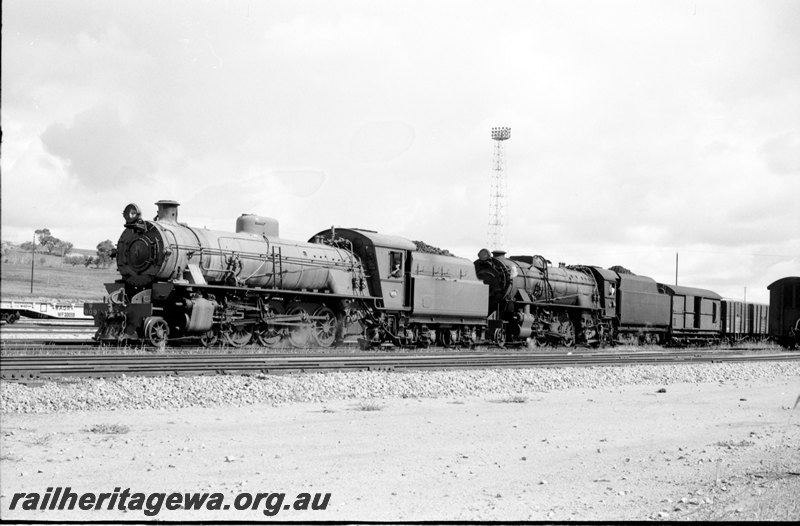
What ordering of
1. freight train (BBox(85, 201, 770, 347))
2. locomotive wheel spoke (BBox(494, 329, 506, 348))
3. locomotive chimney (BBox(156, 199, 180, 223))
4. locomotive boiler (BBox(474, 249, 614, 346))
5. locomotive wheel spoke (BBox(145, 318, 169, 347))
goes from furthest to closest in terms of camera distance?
locomotive boiler (BBox(474, 249, 614, 346))
locomotive wheel spoke (BBox(494, 329, 506, 348))
locomotive chimney (BBox(156, 199, 180, 223))
freight train (BBox(85, 201, 770, 347))
locomotive wheel spoke (BBox(145, 318, 169, 347))

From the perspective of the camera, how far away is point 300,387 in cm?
1410

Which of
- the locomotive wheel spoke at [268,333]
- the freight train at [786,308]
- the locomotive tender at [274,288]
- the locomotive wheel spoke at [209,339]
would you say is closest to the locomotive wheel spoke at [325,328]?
the locomotive tender at [274,288]

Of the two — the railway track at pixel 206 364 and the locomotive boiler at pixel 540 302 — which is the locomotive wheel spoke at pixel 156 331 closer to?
the railway track at pixel 206 364

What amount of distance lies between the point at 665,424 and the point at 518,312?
19.4 meters

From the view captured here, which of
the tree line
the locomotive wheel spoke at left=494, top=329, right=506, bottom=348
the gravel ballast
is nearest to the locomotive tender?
the locomotive wheel spoke at left=494, top=329, right=506, bottom=348

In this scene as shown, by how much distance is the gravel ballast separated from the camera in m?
11.7

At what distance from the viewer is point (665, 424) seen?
1210 cm

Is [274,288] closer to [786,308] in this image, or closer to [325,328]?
[325,328]

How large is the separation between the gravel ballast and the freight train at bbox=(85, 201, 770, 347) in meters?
7.10

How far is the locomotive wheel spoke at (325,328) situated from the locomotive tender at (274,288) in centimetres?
4

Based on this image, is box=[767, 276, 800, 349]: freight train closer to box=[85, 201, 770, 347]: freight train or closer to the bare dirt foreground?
box=[85, 201, 770, 347]: freight train

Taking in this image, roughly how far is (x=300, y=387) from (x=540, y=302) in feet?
64.9

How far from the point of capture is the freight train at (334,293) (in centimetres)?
2091

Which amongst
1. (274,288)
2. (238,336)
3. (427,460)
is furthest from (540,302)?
(427,460)
